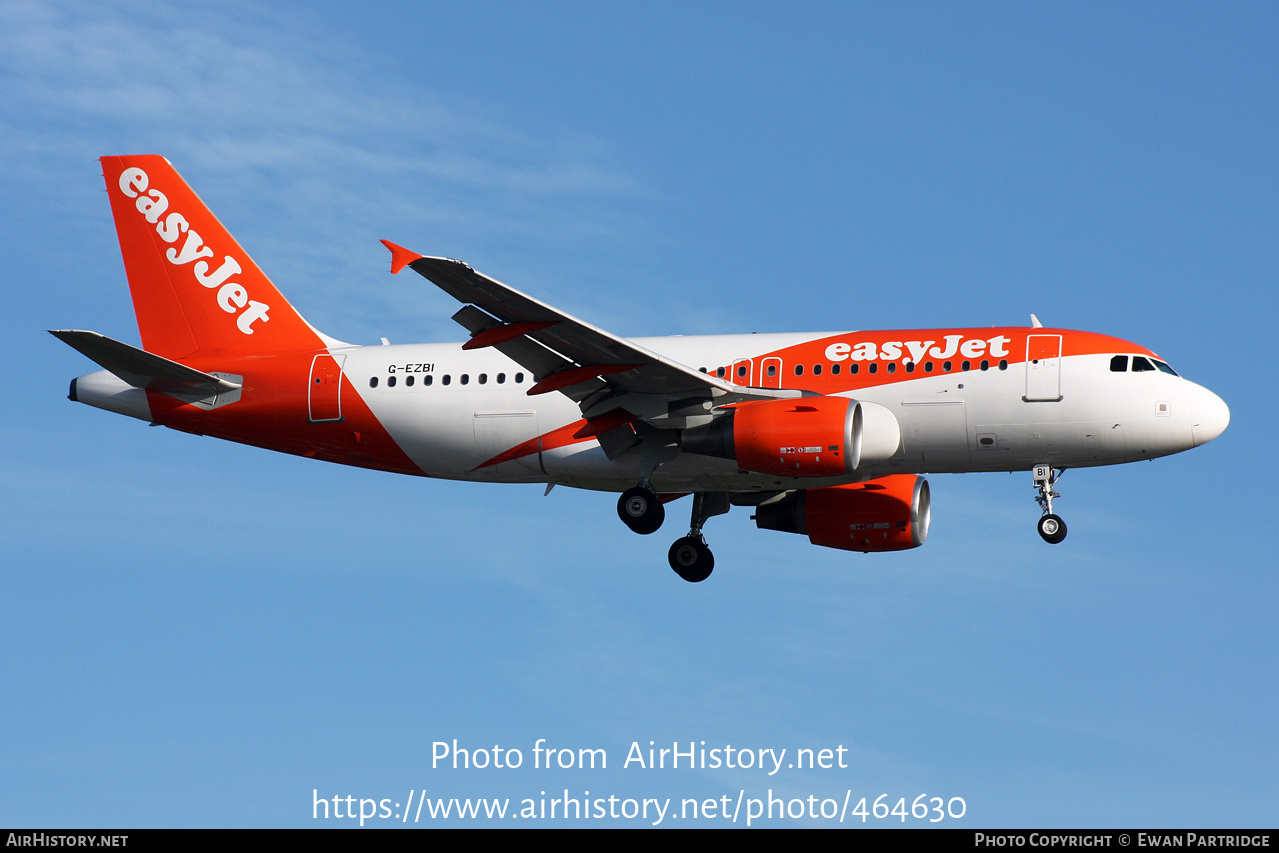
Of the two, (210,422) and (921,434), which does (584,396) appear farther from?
(210,422)

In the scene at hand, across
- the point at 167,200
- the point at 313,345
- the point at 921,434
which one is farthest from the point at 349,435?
the point at 921,434

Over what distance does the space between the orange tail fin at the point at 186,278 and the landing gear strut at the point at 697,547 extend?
10179 mm

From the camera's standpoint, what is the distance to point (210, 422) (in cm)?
3584

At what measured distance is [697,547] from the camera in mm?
35750

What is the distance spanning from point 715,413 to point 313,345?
1092 cm

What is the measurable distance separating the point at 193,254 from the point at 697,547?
49.5 ft

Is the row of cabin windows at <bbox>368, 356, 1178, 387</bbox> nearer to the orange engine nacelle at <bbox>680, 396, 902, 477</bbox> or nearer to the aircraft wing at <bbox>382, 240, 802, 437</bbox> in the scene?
the aircraft wing at <bbox>382, 240, 802, 437</bbox>

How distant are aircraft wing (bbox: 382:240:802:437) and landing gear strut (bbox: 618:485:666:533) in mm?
1865

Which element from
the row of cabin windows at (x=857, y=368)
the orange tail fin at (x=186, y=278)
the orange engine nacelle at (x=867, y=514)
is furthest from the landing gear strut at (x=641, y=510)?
the orange tail fin at (x=186, y=278)

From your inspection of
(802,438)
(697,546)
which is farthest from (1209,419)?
(697,546)

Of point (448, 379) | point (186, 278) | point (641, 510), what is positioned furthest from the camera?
point (186, 278)

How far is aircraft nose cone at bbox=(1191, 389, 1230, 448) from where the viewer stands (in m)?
30.8

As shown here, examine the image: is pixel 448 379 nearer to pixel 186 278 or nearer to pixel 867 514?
pixel 186 278

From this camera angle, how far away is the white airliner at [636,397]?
30812mm
